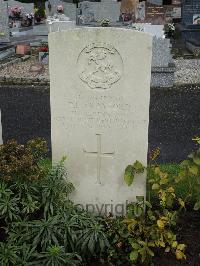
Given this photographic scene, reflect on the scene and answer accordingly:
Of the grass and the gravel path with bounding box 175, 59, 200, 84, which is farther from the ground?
the gravel path with bounding box 175, 59, 200, 84

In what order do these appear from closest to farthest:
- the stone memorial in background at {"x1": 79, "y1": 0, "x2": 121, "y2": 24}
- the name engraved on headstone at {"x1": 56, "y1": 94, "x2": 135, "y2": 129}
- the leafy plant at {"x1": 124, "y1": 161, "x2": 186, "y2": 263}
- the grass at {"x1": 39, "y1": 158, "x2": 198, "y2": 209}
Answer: the leafy plant at {"x1": 124, "y1": 161, "x2": 186, "y2": 263} < the name engraved on headstone at {"x1": 56, "y1": 94, "x2": 135, "y2": 129} < the grass at {"x1": 39, "y1": 158, "x2": 198, "y2": 209} < the stone memorial in background at {"x1": 79, "y1": 0, "x2": 121, "y2": 24}

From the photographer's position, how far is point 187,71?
36.1 ft

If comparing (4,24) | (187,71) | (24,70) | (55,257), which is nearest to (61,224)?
(55,257)

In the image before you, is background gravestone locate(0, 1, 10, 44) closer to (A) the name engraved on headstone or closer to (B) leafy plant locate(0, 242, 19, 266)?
(A) the name engraved on headstone

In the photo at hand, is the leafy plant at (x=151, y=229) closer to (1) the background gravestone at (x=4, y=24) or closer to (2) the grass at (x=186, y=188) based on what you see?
(2) the grass at (x=186, y=188)

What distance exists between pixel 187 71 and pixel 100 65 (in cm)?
721

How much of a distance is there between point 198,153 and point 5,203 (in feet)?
5.70

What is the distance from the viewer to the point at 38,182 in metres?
4.21

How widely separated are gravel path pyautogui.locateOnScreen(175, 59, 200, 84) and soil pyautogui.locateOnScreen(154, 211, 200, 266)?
5.89 metres

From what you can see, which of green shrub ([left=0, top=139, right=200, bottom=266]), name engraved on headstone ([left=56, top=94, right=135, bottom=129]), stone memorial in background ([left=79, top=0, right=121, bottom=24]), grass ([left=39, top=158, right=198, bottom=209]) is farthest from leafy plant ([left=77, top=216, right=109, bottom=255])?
stone memorial in background ([left=79, top=0, right=121, bottom=24])

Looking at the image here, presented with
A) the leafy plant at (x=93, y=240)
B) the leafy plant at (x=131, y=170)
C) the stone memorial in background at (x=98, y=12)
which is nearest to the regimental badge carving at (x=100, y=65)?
the leafy plant at (x=131, y=170)

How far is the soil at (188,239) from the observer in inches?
162

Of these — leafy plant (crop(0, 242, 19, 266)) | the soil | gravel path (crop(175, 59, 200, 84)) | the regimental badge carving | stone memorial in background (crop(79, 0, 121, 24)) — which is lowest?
the soil

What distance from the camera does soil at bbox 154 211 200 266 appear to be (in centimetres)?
411
